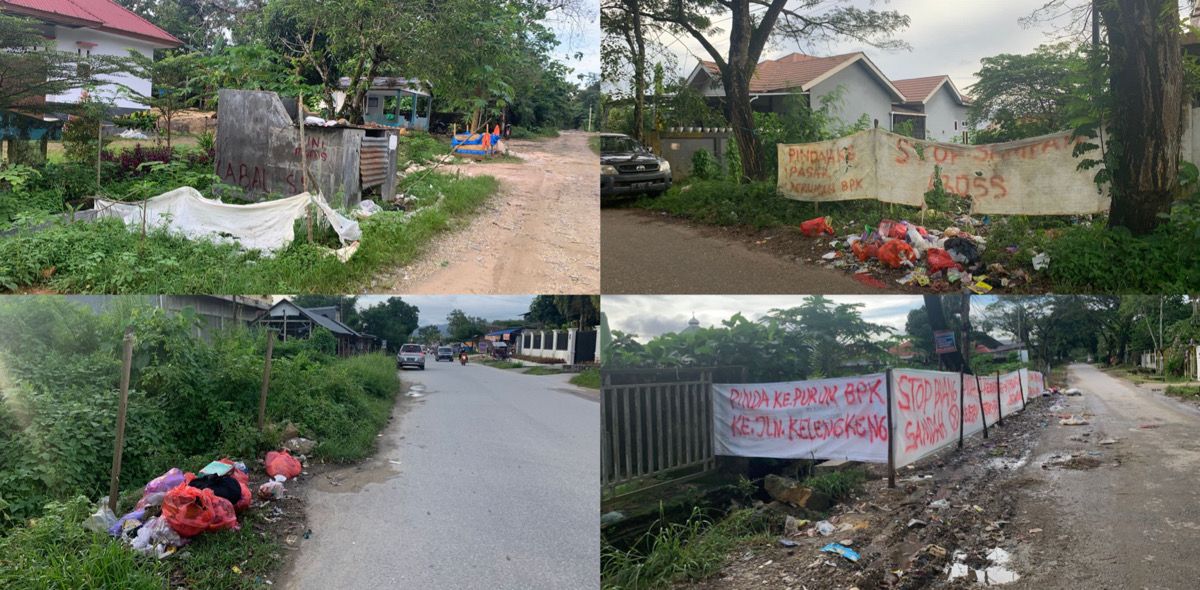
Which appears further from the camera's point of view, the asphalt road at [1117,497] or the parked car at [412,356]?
the parked car at [412,356]

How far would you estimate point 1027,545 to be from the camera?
4.02 m

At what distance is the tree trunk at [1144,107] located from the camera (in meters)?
5.72

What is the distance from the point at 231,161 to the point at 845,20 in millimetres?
6666

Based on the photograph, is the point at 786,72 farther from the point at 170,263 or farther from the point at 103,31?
the point at 103,31

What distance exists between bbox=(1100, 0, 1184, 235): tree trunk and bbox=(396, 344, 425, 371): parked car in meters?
5.38

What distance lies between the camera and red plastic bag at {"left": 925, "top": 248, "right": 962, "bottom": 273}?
5980 millimetres

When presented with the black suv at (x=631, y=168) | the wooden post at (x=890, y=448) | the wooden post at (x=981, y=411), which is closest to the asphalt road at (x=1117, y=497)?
the wooden post at (x=981, y=411)

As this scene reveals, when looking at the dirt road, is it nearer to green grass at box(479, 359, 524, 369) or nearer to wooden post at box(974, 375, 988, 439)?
green grass at box(479, 359, 524, 369)

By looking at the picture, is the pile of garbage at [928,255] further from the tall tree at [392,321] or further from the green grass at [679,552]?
the tall tree at [392,321]

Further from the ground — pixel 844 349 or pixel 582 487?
pixel 844 349

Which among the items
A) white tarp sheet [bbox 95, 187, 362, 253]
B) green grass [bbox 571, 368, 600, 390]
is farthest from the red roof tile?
green grass [bbox 571, 368, 600, 390]

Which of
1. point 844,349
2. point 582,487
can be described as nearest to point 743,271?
point 844,349

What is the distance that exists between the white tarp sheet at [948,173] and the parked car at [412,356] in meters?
5.12

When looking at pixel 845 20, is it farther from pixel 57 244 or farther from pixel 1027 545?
pixel 57 244
